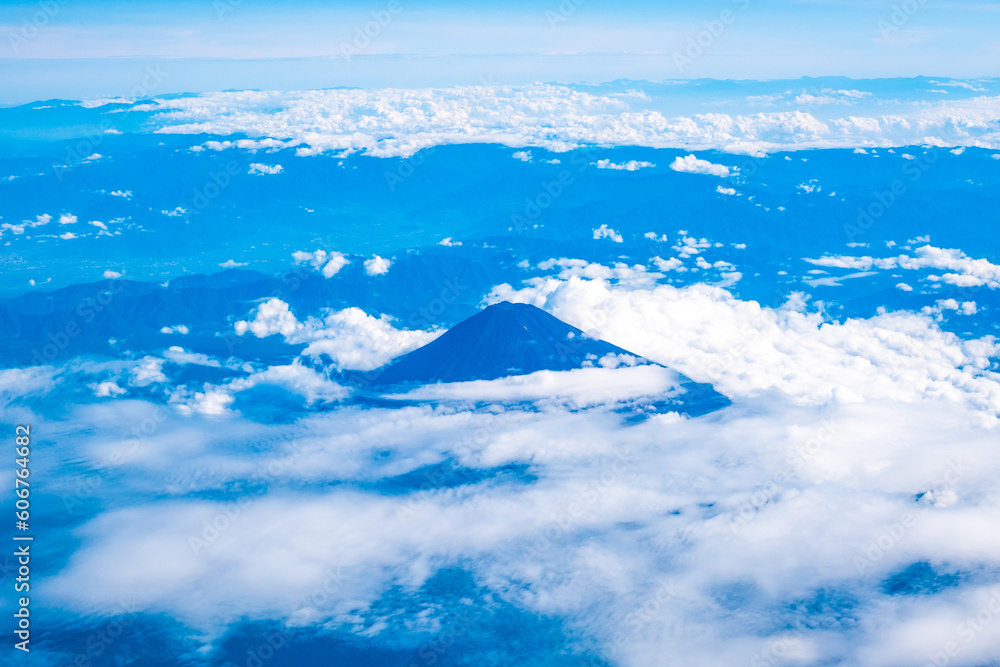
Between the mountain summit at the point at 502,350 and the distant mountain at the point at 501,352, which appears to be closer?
the distant mountain at the point at 501,352

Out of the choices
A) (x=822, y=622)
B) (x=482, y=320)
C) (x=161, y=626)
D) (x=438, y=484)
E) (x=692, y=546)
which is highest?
(x=482, y=320)

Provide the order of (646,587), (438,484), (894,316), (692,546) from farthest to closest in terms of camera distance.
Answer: (894,316), (438,484), (692,546), (646,587)

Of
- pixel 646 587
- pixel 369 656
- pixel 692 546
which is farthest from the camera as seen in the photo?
pixel 692 546

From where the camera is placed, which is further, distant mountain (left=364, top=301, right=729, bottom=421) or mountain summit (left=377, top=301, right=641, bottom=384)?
mountain summit (left=377, top=301, right=641, bottom=384)

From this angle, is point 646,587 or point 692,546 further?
point 692,546

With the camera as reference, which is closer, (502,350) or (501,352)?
(501,352)

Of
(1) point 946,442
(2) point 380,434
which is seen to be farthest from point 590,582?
(1) point 946,442

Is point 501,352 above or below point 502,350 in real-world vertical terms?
below

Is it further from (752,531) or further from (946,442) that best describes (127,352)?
(946,442)
